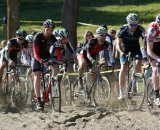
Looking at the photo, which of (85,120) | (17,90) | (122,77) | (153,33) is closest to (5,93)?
(17,90)

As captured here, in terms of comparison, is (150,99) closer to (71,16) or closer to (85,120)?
(85,120)

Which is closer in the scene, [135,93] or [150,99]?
[150,99]

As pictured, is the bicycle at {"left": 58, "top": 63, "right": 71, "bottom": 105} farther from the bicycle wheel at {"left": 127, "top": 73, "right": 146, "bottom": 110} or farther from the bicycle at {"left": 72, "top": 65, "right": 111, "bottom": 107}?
the bicycle wheel at {"left": 127, "top": 73, "right": 146, "bottom": 110}

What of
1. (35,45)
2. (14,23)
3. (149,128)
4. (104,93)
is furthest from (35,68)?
(14,23)

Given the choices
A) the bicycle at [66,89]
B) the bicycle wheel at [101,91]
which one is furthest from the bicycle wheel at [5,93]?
the bicycle wheel at [101,91]

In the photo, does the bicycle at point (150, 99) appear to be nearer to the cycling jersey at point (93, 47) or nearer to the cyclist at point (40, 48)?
the cycling jersey at point (93, 47)

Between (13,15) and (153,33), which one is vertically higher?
(13,15)

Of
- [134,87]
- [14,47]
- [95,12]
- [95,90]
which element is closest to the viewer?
[134,87]

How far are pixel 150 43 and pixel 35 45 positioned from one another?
2.99 metres

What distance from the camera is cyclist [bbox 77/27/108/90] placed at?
1495 centimetres

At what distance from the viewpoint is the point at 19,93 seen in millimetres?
16188

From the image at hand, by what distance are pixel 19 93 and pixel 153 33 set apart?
494 centimetres

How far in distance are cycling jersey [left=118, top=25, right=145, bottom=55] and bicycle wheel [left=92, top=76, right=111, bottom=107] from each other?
41.3 inches

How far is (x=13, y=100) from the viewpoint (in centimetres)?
1628
